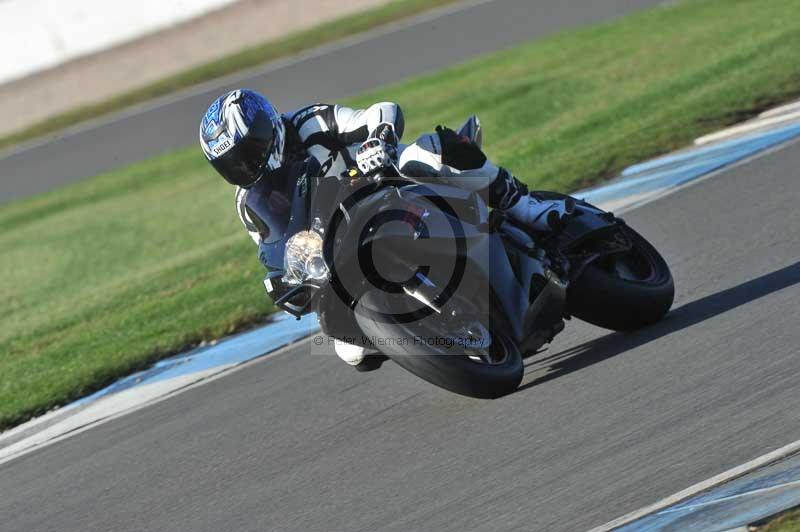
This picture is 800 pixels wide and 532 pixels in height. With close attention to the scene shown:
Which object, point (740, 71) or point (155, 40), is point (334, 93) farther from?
point (740, 71)

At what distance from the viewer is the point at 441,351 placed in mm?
5113

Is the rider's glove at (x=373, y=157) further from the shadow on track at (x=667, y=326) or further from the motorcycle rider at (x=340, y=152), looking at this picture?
the shadow on track at (x=667, y=326)

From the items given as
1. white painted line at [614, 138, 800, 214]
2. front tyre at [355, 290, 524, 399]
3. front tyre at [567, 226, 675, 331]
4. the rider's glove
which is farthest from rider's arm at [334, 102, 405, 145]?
white painted line at [614, 138, 800, 214]

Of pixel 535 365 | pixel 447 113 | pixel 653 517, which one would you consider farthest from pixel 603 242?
pixel 447 113

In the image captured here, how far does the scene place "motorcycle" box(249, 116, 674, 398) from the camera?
509cm

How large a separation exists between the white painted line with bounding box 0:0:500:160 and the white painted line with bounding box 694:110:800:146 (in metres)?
12.2

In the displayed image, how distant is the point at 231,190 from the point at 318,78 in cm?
481

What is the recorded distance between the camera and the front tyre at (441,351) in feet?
16.6

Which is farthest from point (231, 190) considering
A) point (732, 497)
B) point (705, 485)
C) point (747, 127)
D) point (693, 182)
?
point (732, 497)

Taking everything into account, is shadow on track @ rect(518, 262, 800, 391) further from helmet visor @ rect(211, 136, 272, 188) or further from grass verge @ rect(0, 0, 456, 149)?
grass verge @ rect(0, 0, 456, 149)

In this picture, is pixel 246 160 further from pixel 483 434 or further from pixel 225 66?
pixel 225 66

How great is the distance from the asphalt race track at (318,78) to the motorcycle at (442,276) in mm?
13160

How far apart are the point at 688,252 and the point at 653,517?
3.41 m

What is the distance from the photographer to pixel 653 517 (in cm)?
Result: 408
